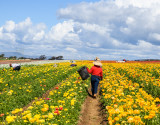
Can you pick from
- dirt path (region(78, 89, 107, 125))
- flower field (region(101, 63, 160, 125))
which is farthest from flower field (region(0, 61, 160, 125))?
dirt path (region(78, 89, 107, 125))

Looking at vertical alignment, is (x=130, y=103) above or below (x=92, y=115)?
above

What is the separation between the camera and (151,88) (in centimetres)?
1120

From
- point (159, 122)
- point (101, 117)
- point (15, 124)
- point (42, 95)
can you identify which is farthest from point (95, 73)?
point (15, 124)

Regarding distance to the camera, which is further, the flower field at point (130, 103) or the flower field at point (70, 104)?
the flower field at point (70, 104)

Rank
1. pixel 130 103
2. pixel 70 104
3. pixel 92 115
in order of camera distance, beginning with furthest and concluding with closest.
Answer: pixel 92 115, pixel 70 104, pixel 130 103

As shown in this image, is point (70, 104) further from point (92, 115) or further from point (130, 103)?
point (130, 103)

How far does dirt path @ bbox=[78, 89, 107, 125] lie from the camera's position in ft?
21.4

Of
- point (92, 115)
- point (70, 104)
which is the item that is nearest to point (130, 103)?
point (70, 104)

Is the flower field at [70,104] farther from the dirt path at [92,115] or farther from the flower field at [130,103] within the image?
the dirt path at [92,115]

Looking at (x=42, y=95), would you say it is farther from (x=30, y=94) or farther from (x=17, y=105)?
(x=17, y=105)

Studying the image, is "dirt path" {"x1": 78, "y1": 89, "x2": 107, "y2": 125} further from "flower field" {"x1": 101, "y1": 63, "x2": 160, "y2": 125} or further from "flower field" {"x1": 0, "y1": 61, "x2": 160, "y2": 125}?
"flower field" {"x1": 101, "y1": 63, "x2": 160, "y2": 125}

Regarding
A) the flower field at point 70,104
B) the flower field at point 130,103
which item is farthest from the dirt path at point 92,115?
the flower field at point 130,103

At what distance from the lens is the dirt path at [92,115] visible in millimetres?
6523

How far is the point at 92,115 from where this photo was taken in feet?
24.6
